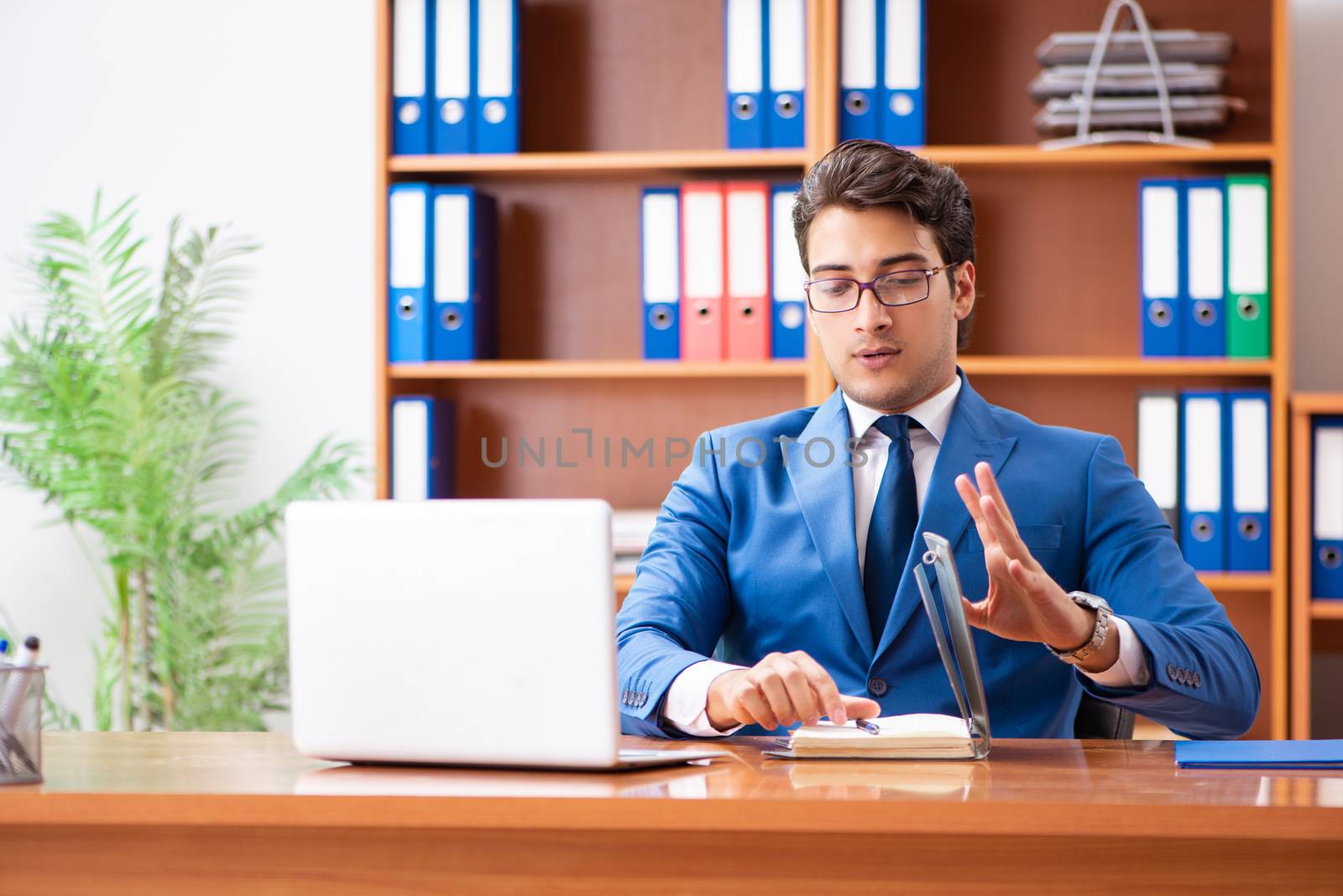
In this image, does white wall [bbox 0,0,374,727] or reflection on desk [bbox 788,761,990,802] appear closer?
reflection on desk [bbox 788,761,990,802]

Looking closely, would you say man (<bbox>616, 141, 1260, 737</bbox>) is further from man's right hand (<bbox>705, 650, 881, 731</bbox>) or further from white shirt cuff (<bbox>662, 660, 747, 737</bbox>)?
man's right hand (<bbox>705, 650, 881, 731</bbox>)

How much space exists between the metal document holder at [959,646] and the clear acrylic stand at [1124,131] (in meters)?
1.64

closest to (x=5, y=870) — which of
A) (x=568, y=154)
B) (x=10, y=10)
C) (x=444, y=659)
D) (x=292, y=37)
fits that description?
(x=444, y=659)

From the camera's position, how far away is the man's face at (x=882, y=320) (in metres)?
1.74

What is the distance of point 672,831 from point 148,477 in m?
2.04

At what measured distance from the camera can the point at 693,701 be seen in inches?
54.4

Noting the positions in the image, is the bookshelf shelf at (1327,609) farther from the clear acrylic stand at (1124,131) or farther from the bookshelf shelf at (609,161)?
the bookshelf shelf at (609,161)

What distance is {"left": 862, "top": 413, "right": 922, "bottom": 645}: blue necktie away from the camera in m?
1.67

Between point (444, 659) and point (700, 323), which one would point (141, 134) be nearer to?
point (700, 323)

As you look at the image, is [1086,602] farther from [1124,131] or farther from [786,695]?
[1124,131]

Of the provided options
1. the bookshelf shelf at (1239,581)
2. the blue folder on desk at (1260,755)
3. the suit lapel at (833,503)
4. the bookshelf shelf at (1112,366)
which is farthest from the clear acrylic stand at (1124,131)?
the blue folder on desk at (1260,755)

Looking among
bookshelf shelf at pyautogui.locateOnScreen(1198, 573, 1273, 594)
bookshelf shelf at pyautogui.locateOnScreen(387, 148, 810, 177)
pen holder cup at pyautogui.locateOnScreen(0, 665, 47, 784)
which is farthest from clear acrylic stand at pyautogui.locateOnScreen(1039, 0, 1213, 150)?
pen holder cup at pyautogui.locateOnScreen(0, 665, 47, 784)

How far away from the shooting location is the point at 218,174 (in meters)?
3.23

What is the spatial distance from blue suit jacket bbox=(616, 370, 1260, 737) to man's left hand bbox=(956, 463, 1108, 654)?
282 millimetres
